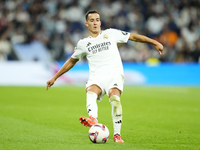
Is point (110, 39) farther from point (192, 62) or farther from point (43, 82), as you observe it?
point (192, 62)

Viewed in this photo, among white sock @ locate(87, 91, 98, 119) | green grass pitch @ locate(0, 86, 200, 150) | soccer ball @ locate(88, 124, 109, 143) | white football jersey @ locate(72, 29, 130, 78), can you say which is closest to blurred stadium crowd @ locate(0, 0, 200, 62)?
green grass pitch @ locate(0, 86, 200, 150)

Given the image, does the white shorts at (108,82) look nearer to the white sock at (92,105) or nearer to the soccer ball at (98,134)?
the white sock at (92,105)

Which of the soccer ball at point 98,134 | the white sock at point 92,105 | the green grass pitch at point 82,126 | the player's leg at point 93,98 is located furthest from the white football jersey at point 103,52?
the green grass pitch at point 82,126

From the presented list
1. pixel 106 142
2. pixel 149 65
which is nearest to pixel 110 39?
pixel 106 142

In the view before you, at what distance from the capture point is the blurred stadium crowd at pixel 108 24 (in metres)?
21.6

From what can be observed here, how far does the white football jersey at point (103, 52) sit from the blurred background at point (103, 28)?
12934 mm

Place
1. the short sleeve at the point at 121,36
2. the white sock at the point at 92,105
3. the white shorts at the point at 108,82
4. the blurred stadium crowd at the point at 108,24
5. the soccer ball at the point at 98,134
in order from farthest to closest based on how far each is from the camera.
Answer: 1. the blurred stadium crowd at the point at 108,24
2. the short sleeve at the point at 121,36
3. the white shorts at the point at 108,82
4. the white sock at the point at 92,105
5. the soccer ball at the point at 98,134

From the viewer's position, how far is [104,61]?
627 centimetres

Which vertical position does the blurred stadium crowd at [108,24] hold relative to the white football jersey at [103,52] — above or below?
above

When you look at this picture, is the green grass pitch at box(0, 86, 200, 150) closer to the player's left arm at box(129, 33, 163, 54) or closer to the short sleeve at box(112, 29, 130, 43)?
the player's left arm at box(129, 33, 163, 54)

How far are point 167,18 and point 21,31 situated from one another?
10.0m

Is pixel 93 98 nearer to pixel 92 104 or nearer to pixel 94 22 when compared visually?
pixel 92 104

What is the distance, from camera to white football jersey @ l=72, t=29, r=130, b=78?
20.6 feet

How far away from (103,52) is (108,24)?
56.8 feet
